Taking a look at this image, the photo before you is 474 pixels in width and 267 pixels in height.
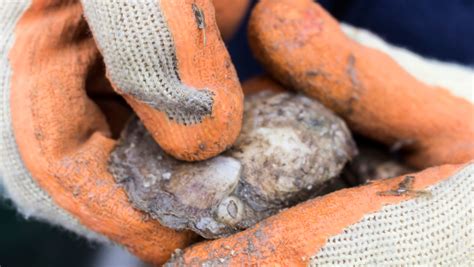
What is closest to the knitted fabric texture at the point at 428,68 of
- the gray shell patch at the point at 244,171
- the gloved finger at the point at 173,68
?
the gray shell patch at the point at 244,171

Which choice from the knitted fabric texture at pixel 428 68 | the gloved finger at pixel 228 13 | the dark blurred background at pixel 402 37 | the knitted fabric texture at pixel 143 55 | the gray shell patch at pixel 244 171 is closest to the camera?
the knitted fabric texture at pixel 143 55

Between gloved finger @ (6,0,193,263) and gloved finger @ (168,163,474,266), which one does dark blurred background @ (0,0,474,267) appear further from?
gloved finger @ (168,163,474,266)

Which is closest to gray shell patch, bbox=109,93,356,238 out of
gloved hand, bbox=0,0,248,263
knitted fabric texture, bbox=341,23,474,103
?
gloved hand, bbox=0,0,248,263

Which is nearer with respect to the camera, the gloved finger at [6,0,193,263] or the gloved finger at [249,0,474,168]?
the gloved finger at [6,0,193,263]

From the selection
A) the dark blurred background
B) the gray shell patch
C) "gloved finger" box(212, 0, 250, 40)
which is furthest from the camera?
the dark blurred background

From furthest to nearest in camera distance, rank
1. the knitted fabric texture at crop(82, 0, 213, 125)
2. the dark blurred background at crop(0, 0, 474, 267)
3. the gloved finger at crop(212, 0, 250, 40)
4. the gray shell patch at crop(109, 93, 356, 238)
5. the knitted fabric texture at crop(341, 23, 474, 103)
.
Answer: the dark blurred background at crop(0, 0, 474, 267), the knitted fabric texture at crop(341, 23, 474, 103), the gloved finger at crop(212, 0, 250, 40), the gray shell patch at crop(109, 93, 356, 238), the knitted fabric texture at crop(82, 0, 213, 125)

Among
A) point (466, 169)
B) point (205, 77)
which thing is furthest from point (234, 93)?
point (466, 169)

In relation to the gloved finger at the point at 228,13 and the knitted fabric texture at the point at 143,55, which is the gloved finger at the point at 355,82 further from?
the knitted fabric texture at the point at 143,55

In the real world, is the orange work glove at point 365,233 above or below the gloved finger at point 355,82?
below
